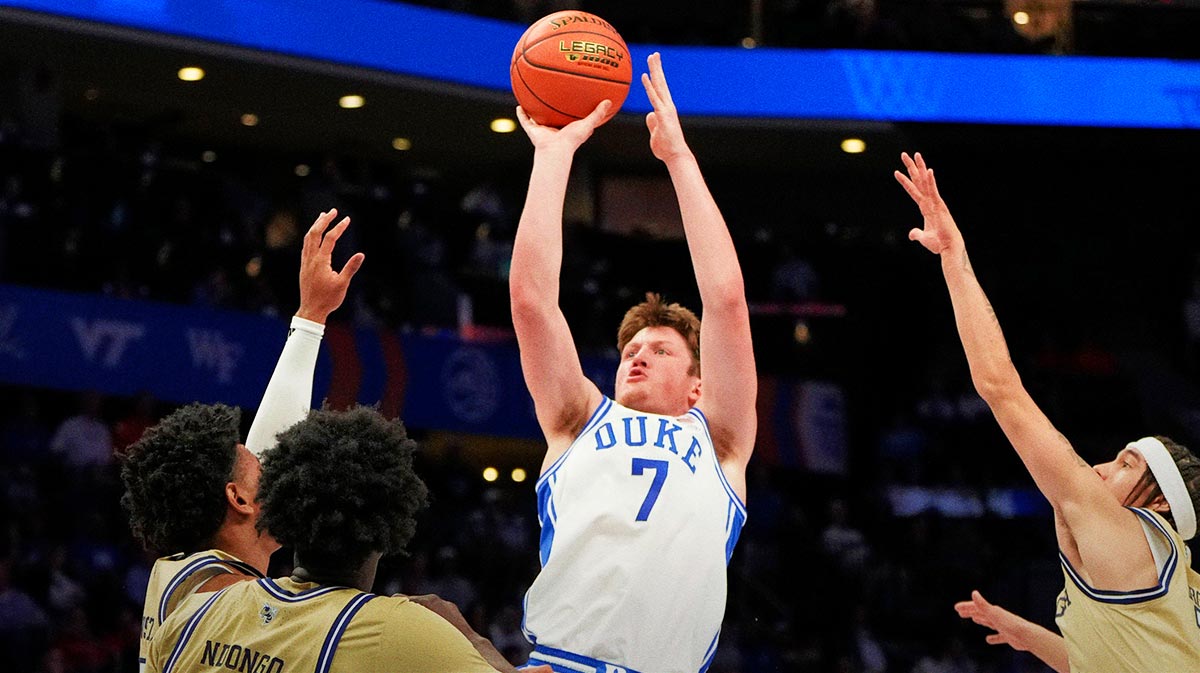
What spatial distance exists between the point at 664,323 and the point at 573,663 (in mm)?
1062

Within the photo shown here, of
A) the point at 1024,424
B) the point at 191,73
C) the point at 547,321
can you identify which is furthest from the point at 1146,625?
the point at 191,73

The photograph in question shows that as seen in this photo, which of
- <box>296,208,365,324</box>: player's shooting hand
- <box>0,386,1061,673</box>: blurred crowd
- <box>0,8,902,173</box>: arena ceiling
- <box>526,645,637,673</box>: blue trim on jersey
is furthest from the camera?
<box>0,8,902,173</box>: arena ceiling

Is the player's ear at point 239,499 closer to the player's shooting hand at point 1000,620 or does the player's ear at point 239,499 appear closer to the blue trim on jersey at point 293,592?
the blue trim on jersey at point 293,592

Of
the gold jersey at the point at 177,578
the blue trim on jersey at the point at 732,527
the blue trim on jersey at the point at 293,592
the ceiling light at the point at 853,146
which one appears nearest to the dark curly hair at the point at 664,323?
Result: the blue trim on jersey at the point at 732,527

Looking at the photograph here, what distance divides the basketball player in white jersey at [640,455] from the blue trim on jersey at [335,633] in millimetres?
→ 976

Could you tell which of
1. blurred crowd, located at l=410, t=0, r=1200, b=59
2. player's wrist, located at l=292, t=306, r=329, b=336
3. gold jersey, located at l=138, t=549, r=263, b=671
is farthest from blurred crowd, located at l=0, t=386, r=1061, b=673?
gold jersey, located at l=138, t=549, r=263, b=671

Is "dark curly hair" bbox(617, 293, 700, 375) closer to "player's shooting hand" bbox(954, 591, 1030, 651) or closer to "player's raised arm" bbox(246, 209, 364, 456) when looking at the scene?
"player's raised arm" bbox(246, 209, 364, 456)

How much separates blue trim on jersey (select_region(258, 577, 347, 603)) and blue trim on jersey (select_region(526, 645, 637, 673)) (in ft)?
2.98

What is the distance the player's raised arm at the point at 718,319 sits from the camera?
4066mm

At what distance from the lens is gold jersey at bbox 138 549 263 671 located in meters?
3.32

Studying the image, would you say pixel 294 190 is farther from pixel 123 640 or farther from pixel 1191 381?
pixel 1191 381

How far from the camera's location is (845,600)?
43.9 feet

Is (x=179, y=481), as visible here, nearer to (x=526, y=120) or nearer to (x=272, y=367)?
(x=526, y=120)

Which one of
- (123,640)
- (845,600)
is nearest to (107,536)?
(123,640)
